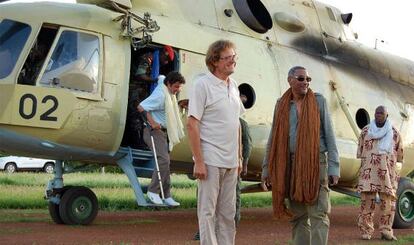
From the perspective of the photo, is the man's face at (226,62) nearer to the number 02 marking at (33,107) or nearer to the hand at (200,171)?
the hand at (200,171)

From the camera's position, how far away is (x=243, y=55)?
35.6ft

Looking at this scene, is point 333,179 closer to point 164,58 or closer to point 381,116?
point 381,116

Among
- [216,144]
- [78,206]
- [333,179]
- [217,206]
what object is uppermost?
[216,144]

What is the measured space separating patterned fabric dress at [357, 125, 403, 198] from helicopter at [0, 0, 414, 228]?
5.73ft

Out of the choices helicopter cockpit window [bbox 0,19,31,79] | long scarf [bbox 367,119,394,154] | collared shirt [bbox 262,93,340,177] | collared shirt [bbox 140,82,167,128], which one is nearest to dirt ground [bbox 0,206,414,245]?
long scarf [bbox 367,119,394,154]

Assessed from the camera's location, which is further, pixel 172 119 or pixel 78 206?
pixel 78 206

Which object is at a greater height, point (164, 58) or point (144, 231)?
point (164, 58)

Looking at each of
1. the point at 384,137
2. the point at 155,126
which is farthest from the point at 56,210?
the point at 384,137

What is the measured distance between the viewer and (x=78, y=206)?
9.76 metres

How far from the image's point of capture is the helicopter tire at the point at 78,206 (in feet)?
31.6

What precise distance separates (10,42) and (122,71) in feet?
5.04

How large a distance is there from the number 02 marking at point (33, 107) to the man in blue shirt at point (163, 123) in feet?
3.72

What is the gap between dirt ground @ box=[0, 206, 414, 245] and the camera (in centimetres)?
830

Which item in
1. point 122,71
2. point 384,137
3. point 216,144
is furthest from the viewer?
point 384,137
